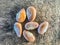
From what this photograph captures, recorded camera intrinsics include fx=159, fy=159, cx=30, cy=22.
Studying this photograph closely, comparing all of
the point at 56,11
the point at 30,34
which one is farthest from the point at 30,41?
the point at 56,11

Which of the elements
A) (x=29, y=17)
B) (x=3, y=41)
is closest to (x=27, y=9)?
(x=29, y=17)

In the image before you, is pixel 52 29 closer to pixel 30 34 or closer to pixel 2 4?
pixel 30 34

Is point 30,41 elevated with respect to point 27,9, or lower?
lower

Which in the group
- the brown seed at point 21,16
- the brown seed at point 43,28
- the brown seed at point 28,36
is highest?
the brown seed at point 21,16
